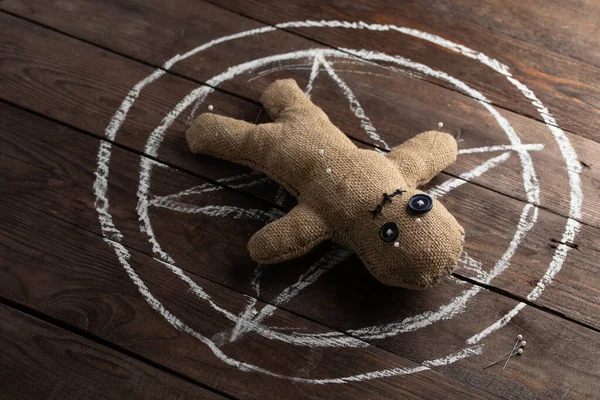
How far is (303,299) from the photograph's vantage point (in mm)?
962

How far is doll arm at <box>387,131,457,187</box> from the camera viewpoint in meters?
0.96

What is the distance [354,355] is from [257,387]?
0.16 metres

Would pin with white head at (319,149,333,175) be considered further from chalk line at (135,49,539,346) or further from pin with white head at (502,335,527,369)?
pin with white head at (502,335,527,369)

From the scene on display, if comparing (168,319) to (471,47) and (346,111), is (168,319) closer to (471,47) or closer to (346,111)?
(346,111)

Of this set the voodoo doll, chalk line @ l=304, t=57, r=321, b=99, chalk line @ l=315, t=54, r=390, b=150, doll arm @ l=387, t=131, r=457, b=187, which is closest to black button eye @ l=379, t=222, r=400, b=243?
the voodoo doll

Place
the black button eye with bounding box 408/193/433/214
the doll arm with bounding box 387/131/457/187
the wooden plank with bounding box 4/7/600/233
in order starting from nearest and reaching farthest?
the black button eye with bounding box 408/193/433/214 < the doll arm with bounding box 387/131/457/187 < the wooden plank with bounding box 4/7/600/233

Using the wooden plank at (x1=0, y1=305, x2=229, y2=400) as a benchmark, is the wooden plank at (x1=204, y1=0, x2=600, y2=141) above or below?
above

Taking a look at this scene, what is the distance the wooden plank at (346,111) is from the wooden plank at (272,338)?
0.21 metres

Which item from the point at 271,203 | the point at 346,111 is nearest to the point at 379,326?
the point at 271,203

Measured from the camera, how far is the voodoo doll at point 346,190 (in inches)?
34.1

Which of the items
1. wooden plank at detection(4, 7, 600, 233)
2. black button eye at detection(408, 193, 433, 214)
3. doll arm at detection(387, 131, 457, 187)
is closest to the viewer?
black button eye at detection(408, 193, 433, 214)

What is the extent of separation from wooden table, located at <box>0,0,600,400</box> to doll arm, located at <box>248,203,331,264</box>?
0.07 m

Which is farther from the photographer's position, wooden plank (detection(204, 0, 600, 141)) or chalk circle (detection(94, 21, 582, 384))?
wooden plank (detection(204, 0, 600, 141))

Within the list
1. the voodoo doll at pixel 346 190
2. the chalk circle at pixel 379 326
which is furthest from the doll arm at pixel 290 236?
the chalk circle at pixel 379 326
